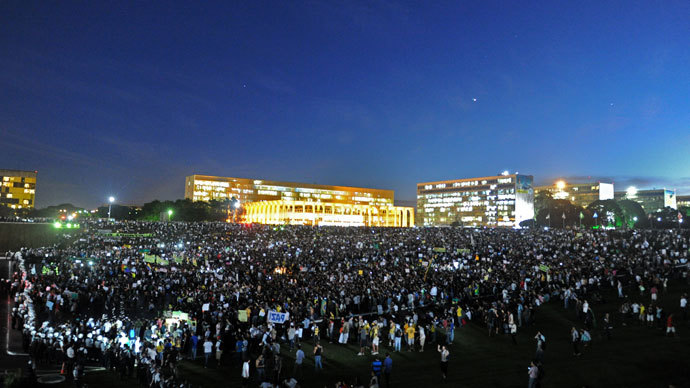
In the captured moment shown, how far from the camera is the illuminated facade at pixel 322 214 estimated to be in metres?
127

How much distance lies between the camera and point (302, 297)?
64.5 ft

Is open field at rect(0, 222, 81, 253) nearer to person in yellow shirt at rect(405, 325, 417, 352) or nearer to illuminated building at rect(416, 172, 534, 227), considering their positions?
person in yellow shirt at rect(405, 325, 417, 352)

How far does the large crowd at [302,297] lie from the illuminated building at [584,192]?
5674 inches

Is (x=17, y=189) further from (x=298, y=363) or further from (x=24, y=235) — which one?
(x=298, y=363)

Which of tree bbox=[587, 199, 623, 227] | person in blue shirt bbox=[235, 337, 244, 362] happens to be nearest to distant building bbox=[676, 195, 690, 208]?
tree bbox=[587, 199, 623, 227]

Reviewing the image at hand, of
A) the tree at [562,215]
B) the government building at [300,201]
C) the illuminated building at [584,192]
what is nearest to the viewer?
the tree at [562,215]

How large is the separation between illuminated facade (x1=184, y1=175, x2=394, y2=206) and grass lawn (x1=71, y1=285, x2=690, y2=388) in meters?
138

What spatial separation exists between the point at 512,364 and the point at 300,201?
4705 inches

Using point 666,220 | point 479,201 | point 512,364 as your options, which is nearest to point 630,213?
point 666,220

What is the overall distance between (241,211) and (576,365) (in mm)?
141821

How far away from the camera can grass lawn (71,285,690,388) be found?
40.7 feet

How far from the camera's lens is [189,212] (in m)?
104

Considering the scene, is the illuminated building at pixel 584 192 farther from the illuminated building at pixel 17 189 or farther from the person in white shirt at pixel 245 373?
the person in white shirt at pixel 245 373

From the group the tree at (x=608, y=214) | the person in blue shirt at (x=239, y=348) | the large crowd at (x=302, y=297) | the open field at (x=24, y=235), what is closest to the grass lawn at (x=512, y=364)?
the person in blue shirt at (x=239, y=348)
